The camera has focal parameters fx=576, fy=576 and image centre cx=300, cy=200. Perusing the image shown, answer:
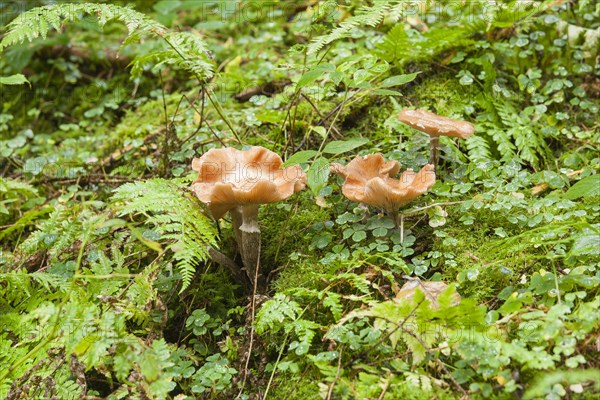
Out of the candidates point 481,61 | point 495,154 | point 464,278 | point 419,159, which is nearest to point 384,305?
point 464,278

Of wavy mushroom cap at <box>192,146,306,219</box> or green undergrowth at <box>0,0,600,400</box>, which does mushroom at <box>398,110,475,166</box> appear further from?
wavy mushroom cap at <box>192,146,306,219</box>

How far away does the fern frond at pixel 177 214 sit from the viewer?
2.83 meters

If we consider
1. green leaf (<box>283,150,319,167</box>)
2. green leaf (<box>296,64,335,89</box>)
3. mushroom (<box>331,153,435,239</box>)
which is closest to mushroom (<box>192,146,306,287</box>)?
green leaf (<box>283,150,319,167</box>)

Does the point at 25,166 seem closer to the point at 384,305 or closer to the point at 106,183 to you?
the point at 106,183

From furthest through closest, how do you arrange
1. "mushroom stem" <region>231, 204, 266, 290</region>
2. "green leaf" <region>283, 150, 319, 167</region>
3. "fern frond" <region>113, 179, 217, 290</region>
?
"mushroom stem" <region>231, 204, 266, 290</region> < "green leaf" <region>283, 150, 319, 167</region> < "fern frond" <region>113, 179, 217, 290</region>

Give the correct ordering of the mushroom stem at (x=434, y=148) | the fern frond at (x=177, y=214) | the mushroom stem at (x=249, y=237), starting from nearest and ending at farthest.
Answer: the fern frond at (x=177, y=214) < the mushroom stem at (x=249, y=237) < the mushroom stem at (x=434, y=148)

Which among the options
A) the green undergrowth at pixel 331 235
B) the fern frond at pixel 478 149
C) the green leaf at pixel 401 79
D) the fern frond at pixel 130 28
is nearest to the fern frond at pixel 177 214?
the green undergrowth at pixel 331 235

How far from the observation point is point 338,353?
2607 mm

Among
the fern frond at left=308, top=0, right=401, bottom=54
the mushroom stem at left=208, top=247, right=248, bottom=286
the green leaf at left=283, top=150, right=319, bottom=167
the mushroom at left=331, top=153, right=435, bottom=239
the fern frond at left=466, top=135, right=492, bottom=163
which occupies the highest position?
the fern frond at left=308, top=0, right=401, bottom=54

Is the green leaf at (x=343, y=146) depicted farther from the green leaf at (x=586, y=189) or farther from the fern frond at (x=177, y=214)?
the green leaf at (x=586, y=189)

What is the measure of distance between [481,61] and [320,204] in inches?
71.1

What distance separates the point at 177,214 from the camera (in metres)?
2.97

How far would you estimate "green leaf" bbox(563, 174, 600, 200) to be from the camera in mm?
3072

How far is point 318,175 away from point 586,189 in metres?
1.46
